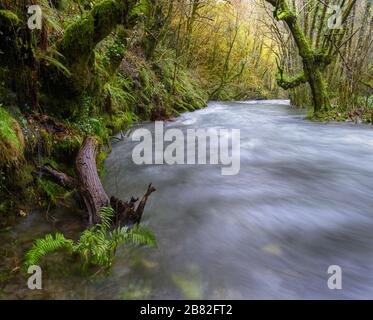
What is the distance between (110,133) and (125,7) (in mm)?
3032

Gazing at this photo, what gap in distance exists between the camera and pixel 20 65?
3877mm

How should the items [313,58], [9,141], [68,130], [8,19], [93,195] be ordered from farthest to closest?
[313,58] → [68,130] → [8,19] → [93,195] → [9,141]

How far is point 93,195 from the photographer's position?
3.36 meters

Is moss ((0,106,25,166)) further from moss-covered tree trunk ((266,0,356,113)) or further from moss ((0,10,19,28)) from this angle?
moss-covered tree trunk ((266,0,356,113))

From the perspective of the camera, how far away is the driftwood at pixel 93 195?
3305 mm

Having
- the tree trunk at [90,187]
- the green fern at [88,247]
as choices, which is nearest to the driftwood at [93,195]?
the tree trunk at [90,187]

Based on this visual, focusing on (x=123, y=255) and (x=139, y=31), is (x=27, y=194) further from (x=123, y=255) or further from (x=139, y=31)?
(x=139, y=31)

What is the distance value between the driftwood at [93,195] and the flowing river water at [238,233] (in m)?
0.21

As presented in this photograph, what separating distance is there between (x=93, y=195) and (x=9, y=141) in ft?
3.06

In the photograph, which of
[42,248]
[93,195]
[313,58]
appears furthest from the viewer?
[313,58]

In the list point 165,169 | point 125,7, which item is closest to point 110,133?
point 165,169

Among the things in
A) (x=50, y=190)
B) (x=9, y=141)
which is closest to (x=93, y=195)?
(x=50, y=190)

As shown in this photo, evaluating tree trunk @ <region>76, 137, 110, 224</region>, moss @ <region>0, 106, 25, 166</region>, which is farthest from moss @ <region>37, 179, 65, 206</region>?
moss @ <region>0, 106, 25, 166</region>

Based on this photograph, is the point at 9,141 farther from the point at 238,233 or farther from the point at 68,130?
the point at 238,233
